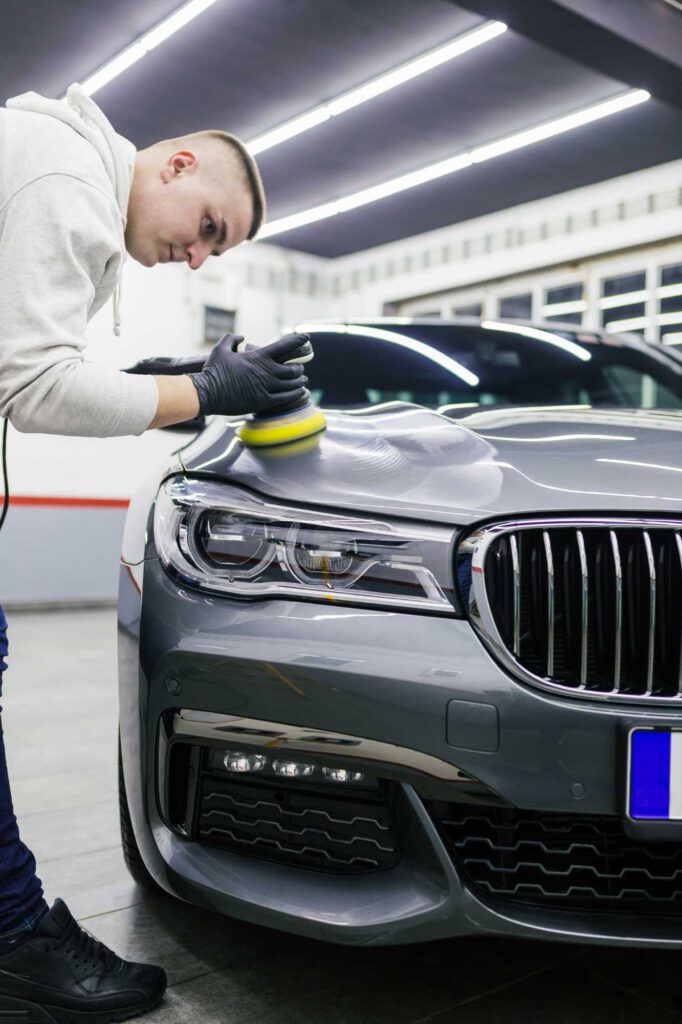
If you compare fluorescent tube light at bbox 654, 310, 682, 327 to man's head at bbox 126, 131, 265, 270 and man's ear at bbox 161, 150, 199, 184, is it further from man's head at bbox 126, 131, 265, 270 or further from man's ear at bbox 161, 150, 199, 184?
man's ear at bbox 161, 150, 199, 184

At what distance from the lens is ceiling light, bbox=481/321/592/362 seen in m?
2.49

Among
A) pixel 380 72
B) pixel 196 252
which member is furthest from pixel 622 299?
pixel 196 252

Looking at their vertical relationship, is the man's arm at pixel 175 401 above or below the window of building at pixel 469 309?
below

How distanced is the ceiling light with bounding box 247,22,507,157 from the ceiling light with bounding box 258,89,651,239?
861 mm

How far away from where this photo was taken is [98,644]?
5305mm

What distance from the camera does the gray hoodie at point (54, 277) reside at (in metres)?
1.17

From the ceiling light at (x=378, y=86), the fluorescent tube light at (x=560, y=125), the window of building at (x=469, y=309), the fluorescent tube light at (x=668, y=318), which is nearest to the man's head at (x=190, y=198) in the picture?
the ceiling light at (x=378, y=86)

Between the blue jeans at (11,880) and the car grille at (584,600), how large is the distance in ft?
2.30

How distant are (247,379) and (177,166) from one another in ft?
1.13

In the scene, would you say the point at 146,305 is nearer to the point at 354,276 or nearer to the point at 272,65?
the point at 272,65

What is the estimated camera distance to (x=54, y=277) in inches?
46.8

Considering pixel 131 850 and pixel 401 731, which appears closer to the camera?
pixel 401 731

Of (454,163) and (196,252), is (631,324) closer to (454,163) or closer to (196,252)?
(454,163)

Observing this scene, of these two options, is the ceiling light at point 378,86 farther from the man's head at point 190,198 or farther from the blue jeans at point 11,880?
the blue jeans at point 11,880
